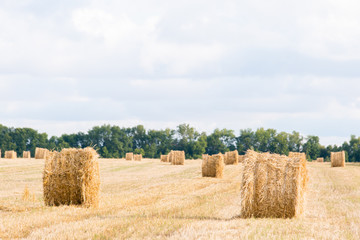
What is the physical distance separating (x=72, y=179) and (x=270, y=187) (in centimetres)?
577

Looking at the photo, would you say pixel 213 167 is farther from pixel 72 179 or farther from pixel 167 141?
pixel 167 141

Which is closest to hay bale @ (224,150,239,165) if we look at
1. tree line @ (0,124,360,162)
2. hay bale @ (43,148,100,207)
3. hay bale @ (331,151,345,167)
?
hay bale @ (331,151,345,167)

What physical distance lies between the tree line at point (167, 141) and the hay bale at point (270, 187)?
3456 inches

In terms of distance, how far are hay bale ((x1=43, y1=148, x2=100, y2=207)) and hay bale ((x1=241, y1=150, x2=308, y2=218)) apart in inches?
181

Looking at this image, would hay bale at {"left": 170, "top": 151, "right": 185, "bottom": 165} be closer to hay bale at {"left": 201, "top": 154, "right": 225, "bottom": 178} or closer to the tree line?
hay bale at {"left": 201, "top": 154, "right": 225, "bottom": 178}

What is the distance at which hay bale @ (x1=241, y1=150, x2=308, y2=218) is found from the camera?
11531 mm

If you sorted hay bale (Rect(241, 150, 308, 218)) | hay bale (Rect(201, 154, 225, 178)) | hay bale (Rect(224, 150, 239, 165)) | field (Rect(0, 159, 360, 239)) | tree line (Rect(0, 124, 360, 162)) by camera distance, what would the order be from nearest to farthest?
field (Rect(0, 159, 360, 239))
hay bale (Rect(241, 150, 308, 218))
hay bale (Rect(201, 154, 225, 178))
hay bale (Rect(224, 150, 239, 165))
tree line (Rect(0, 124, 360, 162))

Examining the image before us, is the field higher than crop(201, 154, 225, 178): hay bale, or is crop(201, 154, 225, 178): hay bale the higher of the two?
crop(201, 154, 225, 178): hay bale

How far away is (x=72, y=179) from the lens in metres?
13.6

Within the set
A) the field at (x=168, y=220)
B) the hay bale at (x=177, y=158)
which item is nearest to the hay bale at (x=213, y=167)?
the field at (x=168, y=220)

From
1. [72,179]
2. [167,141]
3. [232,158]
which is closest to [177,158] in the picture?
[232,158]

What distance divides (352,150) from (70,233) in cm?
10208

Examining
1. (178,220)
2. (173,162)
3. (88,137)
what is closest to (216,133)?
(88,137)

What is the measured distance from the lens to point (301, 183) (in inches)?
478
